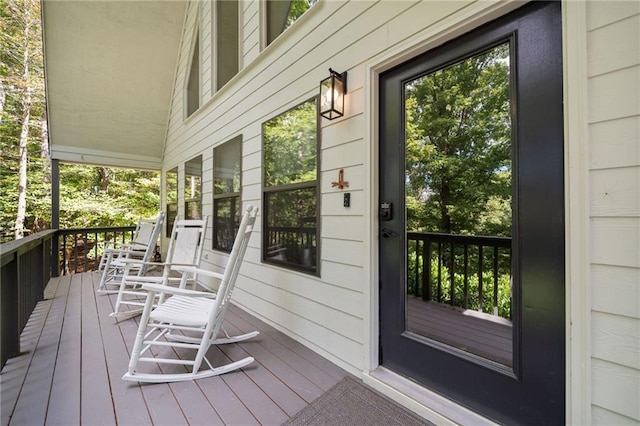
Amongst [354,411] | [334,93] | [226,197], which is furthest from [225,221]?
[354,411]

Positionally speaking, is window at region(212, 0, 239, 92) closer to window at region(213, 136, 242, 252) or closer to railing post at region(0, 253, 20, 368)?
window at region(213, 136, 242, 252)

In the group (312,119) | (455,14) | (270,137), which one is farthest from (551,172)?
(270,137)

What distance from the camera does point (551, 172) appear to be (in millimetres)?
1209

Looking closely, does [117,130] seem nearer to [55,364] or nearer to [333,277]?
[55,364]

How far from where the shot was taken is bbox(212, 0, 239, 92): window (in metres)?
3.90

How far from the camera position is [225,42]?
4105mm

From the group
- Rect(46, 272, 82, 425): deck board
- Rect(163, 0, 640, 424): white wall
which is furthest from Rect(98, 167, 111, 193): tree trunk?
Rect(46, 272, 82, 425): deck board

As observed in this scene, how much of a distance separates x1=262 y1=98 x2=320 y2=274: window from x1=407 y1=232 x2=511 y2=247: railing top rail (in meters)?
0.95

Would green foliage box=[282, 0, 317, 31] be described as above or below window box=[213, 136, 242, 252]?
above

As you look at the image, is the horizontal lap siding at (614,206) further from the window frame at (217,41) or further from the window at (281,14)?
the window frame at (217,41)

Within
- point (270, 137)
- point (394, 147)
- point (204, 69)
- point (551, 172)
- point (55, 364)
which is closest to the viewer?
point (551, 172)

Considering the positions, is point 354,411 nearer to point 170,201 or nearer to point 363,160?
point 363,160

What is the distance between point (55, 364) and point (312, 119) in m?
2.70

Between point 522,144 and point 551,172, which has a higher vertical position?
point 522,144
